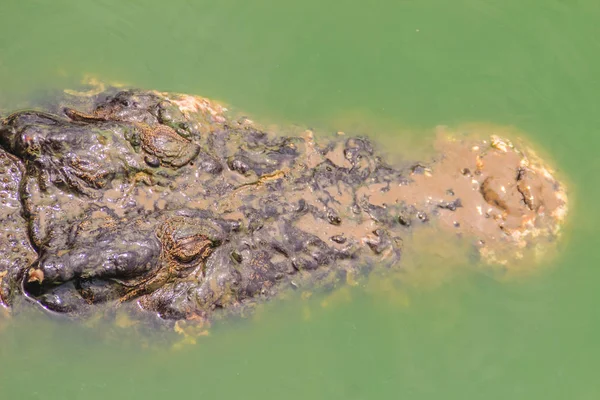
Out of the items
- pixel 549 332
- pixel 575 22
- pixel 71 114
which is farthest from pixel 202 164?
pixel 575 22

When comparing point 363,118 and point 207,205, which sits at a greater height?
point 363,118

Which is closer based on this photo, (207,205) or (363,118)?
(207,205)

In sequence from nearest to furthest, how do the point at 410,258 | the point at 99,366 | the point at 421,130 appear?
the point at 99,366 → the point at 410,258 → the point at 421,130

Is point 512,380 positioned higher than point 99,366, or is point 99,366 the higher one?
point 512,380

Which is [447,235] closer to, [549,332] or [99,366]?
[549,332]

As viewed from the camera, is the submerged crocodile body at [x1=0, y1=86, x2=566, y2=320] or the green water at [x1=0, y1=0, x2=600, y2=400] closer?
→ the submerged crocodile body at [x1=0, y1=86, x2=566, y2=320]

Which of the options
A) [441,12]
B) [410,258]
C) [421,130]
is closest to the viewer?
[410,258]
